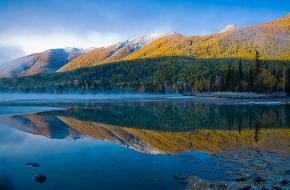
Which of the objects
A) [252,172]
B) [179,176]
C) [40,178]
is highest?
[40,178]

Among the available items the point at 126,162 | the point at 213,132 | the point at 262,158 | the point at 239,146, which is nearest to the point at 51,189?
the point at 126,162

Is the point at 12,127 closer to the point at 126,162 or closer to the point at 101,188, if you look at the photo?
the point at 126,162

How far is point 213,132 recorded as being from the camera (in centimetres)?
2973

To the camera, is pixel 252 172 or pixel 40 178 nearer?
pixel 40 178

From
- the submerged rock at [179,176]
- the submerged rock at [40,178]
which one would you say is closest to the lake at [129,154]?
the submerged rock at [179,176]

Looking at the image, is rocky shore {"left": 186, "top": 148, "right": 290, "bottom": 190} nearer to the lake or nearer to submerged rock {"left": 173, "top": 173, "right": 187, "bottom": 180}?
the lake

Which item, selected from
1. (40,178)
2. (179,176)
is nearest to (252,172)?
(179,176)

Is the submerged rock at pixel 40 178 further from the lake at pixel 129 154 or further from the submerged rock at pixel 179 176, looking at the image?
the submerged rock at pixel 179 176

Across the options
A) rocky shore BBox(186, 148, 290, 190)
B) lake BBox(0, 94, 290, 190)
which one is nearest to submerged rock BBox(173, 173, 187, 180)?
lake BBox(0, 94, 290, 190)

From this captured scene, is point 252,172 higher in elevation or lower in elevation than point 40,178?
lower

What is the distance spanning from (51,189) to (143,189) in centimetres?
341

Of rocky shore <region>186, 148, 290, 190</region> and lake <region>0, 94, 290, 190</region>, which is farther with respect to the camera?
lake <region>0, 94, 290, 190</region>

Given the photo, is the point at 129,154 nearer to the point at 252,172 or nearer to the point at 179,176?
the point at 179,176

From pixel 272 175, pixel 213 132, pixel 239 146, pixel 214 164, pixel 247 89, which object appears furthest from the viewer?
pixel 247 89
